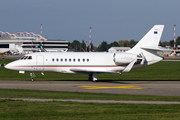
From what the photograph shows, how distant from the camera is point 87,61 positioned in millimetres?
28172

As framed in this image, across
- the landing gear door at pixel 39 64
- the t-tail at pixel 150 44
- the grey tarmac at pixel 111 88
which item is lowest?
the grey tarmac at pixel 111 88

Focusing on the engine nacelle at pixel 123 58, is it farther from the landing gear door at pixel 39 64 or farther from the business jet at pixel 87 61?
the landing gear door at pixel 39 64

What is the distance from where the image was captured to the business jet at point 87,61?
1083 inches

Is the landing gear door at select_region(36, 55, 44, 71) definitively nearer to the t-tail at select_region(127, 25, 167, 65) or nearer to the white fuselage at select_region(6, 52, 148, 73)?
the white fuselage at select_region(6, 52, 148, 73)

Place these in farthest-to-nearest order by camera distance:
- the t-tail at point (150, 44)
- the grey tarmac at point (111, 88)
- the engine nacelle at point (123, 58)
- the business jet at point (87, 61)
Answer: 1. the t-tail at point (150, 44)
2. the engine nacelle at point (123, 58)
3. the business jet at point (87, 61)
4. the grey tarmac at point (111, 88)

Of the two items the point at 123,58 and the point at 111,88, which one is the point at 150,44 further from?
the point at 111,88

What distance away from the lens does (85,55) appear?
28.5 metres

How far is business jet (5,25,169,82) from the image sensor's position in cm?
2750

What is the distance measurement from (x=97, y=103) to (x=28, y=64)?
14830 mm

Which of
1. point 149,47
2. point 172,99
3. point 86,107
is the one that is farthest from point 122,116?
point 149,47

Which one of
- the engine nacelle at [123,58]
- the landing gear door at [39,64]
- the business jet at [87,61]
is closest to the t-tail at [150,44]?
the business jet at [87,61]

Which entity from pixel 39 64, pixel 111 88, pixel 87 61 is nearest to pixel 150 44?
pixel 87 61

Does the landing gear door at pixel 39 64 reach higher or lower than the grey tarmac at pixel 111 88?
higher

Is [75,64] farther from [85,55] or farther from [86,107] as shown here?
[86,107]
